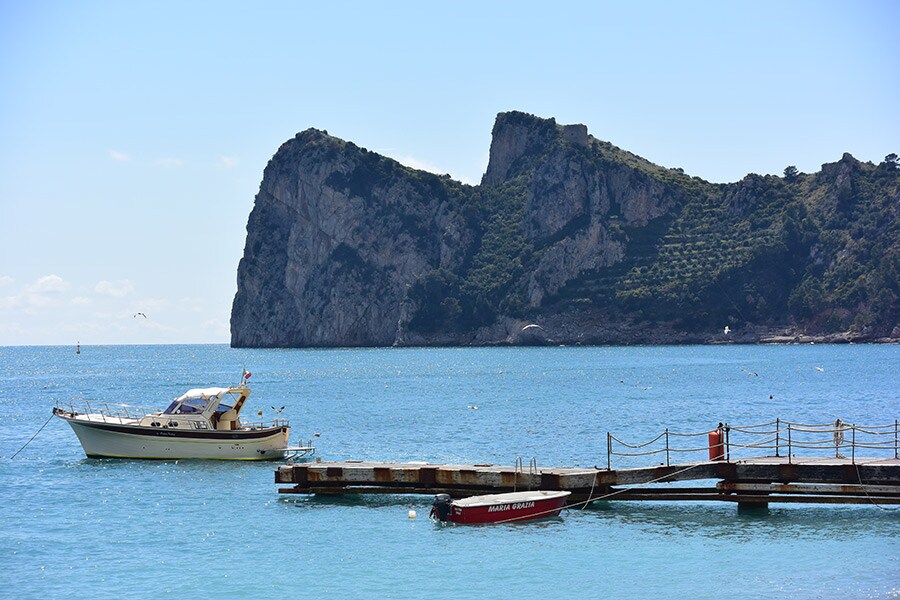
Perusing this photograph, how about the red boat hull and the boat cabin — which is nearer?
the red boat hull

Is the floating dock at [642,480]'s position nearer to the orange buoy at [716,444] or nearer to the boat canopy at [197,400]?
the orange buoy at [716,444]

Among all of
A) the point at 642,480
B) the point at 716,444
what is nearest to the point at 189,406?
the point at 642,480

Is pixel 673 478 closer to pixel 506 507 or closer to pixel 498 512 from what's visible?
pixel 506 507

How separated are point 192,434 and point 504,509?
20.3 metres

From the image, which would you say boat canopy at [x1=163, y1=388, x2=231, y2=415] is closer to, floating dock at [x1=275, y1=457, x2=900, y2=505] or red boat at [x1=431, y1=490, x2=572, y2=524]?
floating dock at [x1=275, y1=457, x2=900, y2=505]

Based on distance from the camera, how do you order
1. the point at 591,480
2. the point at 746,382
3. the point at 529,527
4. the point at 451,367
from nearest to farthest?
1. the point at 529,527
2. the point at 591,480
3. the point at 746,382
4. the point at 451,367

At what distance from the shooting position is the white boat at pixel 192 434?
47344 mm

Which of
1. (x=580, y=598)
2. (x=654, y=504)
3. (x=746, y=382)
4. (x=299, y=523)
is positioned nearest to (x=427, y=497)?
(x=299, y=523)

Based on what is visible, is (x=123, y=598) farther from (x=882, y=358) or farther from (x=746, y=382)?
(x=882, y=358)

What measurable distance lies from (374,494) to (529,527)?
794 cm

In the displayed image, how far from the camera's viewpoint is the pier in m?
31.3

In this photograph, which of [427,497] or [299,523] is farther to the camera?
[427,497]

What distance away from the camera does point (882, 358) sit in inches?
5669

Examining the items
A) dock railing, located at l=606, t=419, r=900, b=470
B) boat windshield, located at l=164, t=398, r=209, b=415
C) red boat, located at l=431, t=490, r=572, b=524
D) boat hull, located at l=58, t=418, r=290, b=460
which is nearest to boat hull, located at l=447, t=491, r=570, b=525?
red boat, located at l=431, t=490, r=572, b=524
